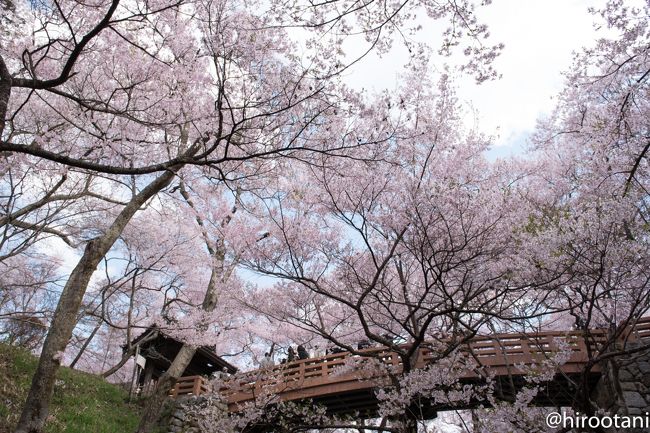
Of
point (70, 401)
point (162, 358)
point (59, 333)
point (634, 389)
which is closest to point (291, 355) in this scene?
point (162, 358)

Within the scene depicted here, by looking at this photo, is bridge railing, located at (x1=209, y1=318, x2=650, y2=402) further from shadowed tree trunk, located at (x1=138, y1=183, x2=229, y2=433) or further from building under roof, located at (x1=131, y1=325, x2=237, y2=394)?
building under roof, located at (x1=131, y1=325, x2=237, y2=394)

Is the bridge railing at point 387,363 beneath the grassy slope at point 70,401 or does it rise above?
above

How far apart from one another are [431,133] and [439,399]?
16.8ft

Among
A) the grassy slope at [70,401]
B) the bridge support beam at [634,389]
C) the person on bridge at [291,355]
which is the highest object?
the person on bridge at [291,355]

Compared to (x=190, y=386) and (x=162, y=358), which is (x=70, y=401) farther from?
(x=162, y=358)

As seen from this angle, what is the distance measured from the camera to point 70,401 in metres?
10.4

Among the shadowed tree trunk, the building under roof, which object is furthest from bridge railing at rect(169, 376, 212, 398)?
the building under roof

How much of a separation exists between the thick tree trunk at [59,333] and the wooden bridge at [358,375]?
502cm

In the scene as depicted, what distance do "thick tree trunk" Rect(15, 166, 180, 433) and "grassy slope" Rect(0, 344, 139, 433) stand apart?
4.65ft

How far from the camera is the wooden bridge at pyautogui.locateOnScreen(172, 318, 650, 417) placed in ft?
35.6

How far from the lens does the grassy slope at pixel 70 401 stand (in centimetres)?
873

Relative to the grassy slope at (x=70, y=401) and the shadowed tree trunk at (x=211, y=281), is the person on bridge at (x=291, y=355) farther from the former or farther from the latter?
the grassy slope at (x=70, y=401)

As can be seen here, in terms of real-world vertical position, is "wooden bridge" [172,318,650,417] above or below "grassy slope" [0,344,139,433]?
above

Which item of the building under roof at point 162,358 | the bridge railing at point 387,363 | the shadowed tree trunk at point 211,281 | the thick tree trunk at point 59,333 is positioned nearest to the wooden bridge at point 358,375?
the bridge railing at point 387,363
